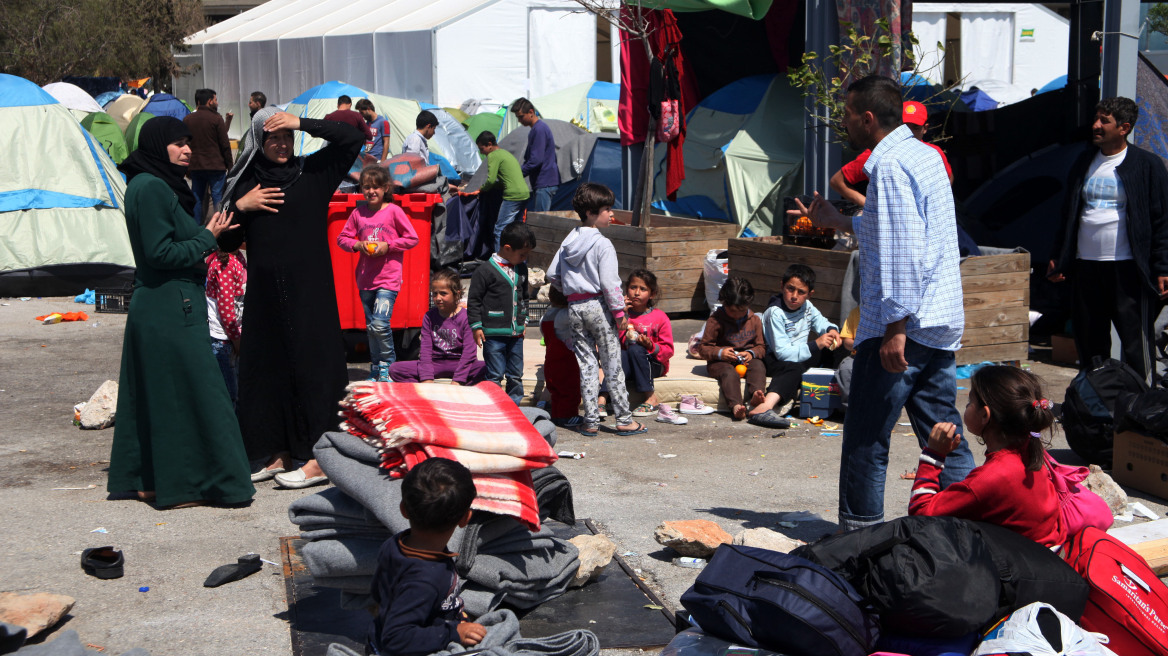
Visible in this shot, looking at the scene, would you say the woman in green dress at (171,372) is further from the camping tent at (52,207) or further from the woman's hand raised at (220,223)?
the camping tent at (52,207)

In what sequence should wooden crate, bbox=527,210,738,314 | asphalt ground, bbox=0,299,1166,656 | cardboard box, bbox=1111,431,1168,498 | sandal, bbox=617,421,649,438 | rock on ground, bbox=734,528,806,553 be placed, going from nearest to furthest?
1. asphalt ground, bbox=0,299,1166,656
2. rock on ground, bbox=734,528,806,553
3. cardboard box, bbox=1111,431,1168,498
4. sandal, bbox=617,421,649,438
5. wooden crate, bbox=527,210,738,314

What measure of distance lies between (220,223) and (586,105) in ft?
64.9

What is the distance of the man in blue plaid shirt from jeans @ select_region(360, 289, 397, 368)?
405 centimetres

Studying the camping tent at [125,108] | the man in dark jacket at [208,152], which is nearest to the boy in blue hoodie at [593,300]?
Result: the man in dark jacket at [208,152]

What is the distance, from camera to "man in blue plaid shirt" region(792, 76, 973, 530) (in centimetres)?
419

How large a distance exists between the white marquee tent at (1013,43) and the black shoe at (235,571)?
23415mm

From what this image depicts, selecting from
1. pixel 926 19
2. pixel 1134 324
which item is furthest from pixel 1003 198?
pixel 926 19

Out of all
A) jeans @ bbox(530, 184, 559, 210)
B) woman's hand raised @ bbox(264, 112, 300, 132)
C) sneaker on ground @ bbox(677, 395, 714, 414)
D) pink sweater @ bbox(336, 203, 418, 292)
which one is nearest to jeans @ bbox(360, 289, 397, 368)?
pink sweater @ bbox(336, 203, 418, 292)

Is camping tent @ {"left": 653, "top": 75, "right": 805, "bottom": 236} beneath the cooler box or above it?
above

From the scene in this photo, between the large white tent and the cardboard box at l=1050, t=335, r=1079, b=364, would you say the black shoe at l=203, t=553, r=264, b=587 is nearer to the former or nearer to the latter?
the cardboard box at l=1050, t=335, r=1079, b=364

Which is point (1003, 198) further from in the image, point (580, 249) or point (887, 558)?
point (887, 558)

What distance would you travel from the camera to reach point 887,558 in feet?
10.9

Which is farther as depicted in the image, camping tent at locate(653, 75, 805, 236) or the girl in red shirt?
camping tent at locate(653, 75, 805, 236)

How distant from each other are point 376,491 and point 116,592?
1.28 meters
